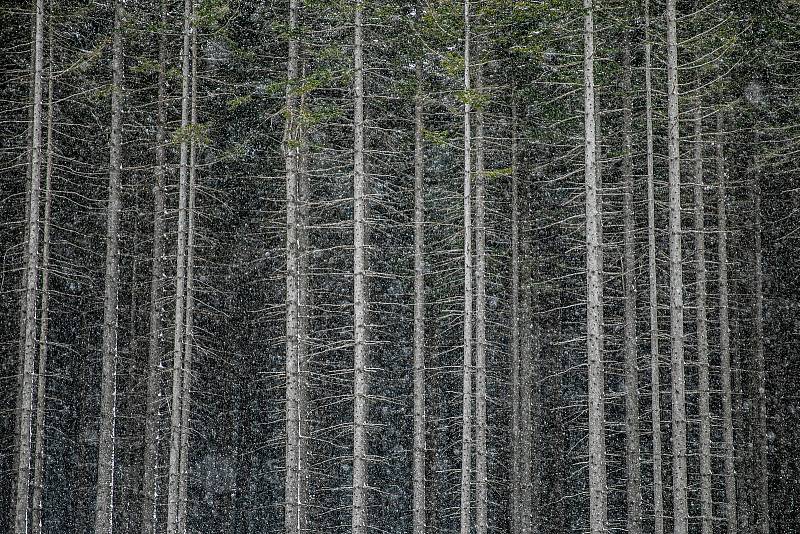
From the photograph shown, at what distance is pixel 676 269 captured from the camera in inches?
543

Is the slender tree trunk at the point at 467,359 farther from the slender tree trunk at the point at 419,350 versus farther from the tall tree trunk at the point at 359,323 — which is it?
the slender tree trunk at the point at 419,350

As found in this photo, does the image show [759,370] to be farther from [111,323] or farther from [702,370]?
[111,323]

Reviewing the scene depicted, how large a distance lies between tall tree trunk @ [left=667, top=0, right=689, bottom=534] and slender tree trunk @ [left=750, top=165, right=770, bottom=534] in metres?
5.48

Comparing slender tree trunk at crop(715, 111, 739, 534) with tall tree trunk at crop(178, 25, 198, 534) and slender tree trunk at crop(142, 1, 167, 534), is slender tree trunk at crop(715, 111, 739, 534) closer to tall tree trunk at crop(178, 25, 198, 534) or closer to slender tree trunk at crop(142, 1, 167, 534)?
tall tree trunk at crop(178, 25, 198, 534)

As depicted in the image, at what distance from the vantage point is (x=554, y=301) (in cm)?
2334

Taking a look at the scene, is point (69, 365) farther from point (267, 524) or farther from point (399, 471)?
point (399, 471)

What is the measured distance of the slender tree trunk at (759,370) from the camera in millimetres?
18609

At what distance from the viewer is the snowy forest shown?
1502 cm

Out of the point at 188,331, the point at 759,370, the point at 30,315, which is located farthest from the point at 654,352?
the point at 30,315

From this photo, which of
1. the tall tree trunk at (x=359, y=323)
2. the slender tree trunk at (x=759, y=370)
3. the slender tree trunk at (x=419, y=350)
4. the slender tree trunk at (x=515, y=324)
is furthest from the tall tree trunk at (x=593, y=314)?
the slender tree trunk at (x=759, y=370)

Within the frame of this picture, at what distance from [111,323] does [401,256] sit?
325 inches

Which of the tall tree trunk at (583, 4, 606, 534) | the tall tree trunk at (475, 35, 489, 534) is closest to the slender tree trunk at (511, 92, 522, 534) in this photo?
the tall tree trunk at (475, 35, 489, 534)

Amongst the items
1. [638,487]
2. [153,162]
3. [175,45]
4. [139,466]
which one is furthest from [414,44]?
[139,466]

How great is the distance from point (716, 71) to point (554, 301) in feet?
25.5
